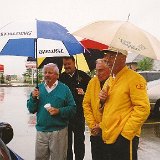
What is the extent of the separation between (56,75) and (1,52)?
1.09 m

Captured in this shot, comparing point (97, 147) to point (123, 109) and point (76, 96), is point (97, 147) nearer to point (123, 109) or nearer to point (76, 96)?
point (123, 109)

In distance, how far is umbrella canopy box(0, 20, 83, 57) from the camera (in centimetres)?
482

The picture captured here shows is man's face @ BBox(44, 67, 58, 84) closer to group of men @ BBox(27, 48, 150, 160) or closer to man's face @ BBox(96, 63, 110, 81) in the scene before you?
group of men @ BBox(27, 48, 150, 160)

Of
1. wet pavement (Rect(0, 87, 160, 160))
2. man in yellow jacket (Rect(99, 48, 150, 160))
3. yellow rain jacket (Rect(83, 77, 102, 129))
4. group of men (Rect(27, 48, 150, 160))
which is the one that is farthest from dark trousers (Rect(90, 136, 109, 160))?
wet pavement (Rect(0, 87, 160, 160))

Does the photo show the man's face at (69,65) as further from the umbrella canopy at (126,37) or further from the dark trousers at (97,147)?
the umbrella canopy at (126,37)

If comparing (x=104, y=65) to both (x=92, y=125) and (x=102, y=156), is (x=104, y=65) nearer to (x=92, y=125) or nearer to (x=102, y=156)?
(x=92, y=125)

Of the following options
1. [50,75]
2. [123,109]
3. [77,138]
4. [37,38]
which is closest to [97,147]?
[123,109]

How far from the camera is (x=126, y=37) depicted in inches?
151

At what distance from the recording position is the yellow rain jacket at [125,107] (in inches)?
150

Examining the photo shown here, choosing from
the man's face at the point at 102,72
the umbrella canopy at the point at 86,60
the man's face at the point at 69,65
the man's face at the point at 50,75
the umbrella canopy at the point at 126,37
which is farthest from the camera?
the umbrella canopy at the point at 86,60

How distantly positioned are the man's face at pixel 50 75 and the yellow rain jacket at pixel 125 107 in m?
A: 1.13

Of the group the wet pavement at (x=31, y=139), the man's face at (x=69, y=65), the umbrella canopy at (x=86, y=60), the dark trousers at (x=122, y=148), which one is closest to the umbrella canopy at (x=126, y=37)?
the dark trousers at (x=122, y=148)

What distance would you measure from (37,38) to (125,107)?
65.5 inches

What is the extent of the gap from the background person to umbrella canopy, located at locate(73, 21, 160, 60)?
1055 mm
